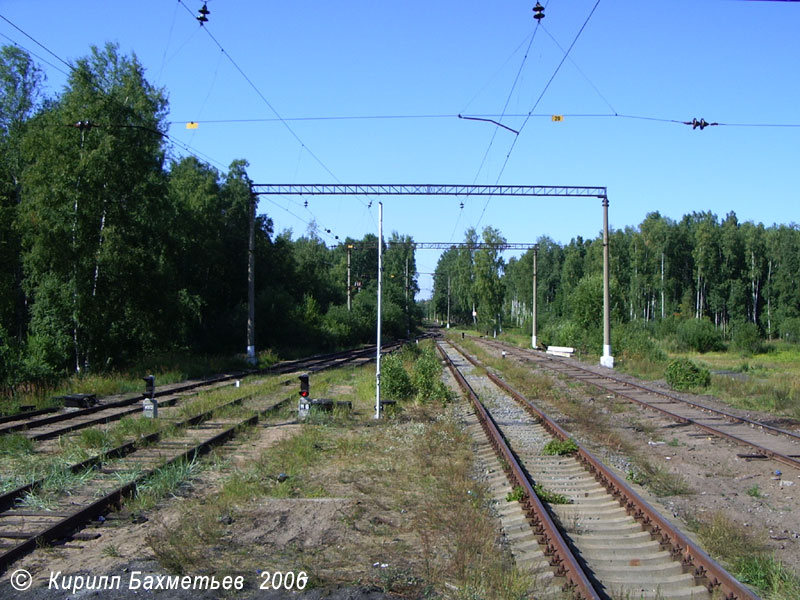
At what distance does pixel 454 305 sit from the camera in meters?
147

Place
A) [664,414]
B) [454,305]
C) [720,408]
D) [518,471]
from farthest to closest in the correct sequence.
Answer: [454,305], [720,408], [664,414], [518,471]

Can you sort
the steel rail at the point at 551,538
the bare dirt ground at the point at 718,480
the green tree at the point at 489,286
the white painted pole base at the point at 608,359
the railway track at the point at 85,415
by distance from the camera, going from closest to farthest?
the steel rail at the point at 551,538, the bare dirt ground at the point at 718,480, the railway track at the point at 85,415, the white painted pole base at the point at 608,359, the green tree at the point at 489,286

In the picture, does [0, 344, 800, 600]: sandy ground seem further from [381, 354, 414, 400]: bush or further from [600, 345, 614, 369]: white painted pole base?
[600, 345, 614, 369]: white painted pole base

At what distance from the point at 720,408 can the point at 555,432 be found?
710cm

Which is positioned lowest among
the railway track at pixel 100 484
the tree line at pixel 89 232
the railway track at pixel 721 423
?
the railway track at pixel 721 423

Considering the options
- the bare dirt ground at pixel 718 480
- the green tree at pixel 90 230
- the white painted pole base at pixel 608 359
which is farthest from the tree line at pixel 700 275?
the bare dirt ground at pixel 718 480

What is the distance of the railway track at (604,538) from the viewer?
5.67 meters

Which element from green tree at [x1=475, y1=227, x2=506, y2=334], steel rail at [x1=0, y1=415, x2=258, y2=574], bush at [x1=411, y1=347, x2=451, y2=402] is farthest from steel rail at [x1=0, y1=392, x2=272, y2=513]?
green tree at [x1=475, y1=227, x2=506, y2=334]

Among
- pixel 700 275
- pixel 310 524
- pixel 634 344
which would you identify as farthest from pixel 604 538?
pixel 700 275

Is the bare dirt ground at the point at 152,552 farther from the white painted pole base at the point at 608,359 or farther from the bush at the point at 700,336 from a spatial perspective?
the bush at the point at 700,336

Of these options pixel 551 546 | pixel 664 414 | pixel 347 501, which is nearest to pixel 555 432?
pixel 664 414

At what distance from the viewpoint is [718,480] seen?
9984mm

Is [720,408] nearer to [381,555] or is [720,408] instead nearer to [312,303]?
[381,555]

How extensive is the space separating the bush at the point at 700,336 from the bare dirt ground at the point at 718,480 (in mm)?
37215
